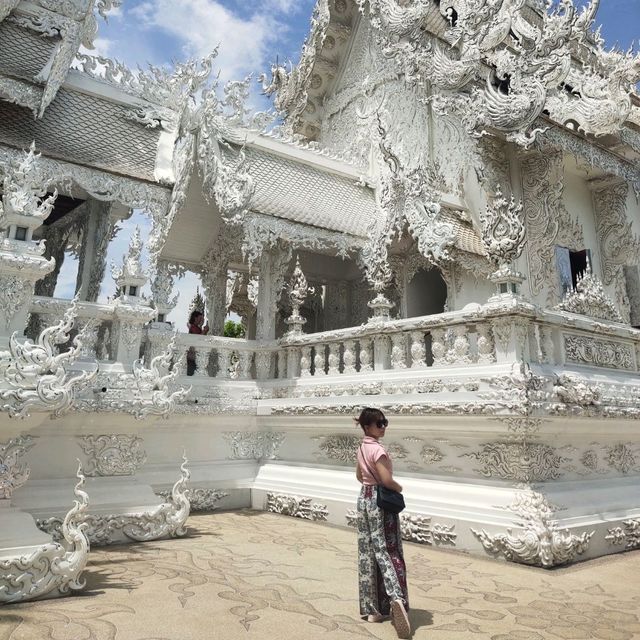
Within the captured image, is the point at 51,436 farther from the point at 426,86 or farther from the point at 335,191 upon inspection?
the point at 426,86

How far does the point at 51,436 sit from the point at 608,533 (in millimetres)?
5172

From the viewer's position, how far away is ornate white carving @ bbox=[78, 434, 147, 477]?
17.6ft

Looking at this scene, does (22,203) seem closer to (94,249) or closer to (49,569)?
(49,569)

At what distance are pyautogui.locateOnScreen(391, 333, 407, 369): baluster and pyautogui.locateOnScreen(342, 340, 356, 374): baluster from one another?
0.62 metres

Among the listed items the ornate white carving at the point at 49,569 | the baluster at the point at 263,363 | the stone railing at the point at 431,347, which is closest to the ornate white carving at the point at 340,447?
the stone railing at the point at 431,347

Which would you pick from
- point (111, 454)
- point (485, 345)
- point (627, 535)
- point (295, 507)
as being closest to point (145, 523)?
point (111, 454)

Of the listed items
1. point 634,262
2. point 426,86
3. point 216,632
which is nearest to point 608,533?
point 216,632

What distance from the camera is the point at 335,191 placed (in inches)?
333

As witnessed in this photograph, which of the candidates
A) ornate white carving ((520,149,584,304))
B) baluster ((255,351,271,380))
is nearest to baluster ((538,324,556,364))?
ornate white carving ((520,149,584,304))

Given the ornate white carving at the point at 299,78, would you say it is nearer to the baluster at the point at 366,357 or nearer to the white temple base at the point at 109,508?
the baluster at the point at 366,357

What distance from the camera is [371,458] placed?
3127 millimetres

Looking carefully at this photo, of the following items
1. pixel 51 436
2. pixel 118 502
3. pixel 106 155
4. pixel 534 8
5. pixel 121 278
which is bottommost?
pixel 118 502

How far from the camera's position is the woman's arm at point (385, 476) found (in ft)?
10.0

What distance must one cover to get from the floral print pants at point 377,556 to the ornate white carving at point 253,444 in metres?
4.13
